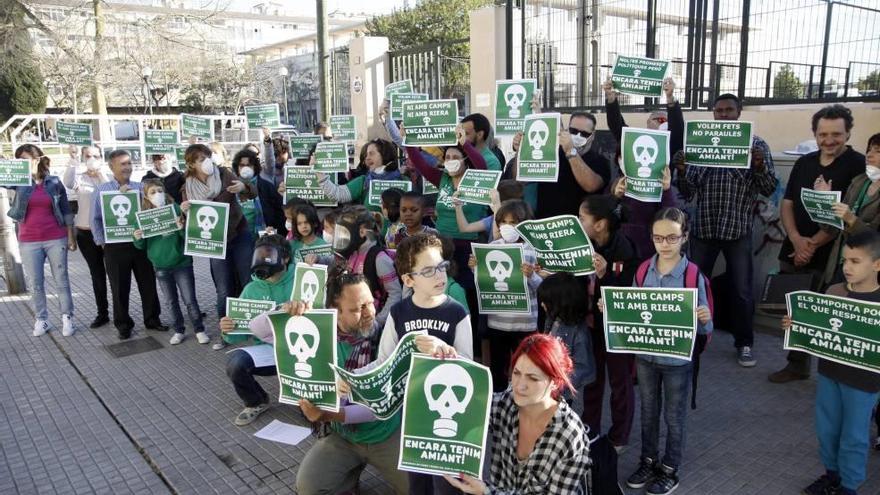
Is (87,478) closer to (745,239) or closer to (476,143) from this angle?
(476,143)

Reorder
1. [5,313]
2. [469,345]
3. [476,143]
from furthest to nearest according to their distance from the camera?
[5,313] → [476,143] → [469,345]

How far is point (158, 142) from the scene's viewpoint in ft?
26.7

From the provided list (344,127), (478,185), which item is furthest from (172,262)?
(478,185)

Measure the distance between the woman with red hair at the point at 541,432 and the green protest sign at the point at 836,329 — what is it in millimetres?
1596

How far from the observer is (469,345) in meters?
3.46

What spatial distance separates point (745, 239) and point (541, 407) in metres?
3.61

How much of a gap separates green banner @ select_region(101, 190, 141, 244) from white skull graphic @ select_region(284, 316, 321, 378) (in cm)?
397

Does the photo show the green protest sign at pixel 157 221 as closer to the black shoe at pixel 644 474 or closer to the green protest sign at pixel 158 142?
the green protest sign at pixel 158 142

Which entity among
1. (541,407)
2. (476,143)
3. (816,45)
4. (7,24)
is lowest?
(541,407)

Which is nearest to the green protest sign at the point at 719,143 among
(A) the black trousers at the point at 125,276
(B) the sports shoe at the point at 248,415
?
(B) the sports shoe at the point at 248,415

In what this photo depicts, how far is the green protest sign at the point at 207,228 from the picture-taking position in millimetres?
6141

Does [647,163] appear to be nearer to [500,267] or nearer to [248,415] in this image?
[500,267]

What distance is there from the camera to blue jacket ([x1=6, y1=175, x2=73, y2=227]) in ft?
22.7

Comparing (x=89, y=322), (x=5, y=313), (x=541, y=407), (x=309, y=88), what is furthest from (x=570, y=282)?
(x=309, y=88)
